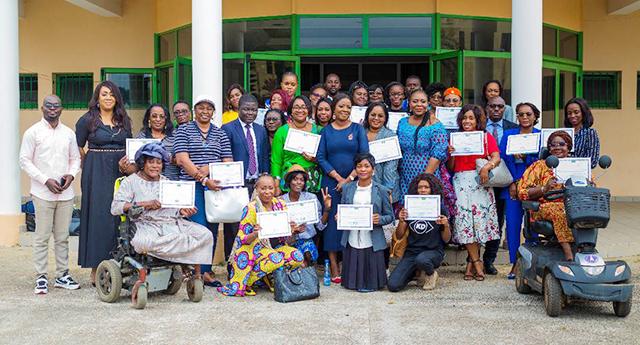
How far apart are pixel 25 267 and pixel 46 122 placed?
2177 millimetres

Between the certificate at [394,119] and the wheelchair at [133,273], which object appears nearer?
the wheelchair at [133,273]

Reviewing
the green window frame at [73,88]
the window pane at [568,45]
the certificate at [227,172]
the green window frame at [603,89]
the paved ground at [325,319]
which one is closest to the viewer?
the paved ground at [325,319]

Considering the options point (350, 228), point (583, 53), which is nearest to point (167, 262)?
point (350, 228)

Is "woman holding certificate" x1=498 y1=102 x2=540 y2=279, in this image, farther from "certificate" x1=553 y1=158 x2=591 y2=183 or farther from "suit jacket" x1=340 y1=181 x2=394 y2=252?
"suit jacket" x1=340 y1=181 x2=394 y2=252

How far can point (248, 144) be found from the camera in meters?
7.10

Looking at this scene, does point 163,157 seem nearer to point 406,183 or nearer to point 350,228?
point 350,228

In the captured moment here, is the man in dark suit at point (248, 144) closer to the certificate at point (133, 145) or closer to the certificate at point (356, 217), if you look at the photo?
the certificate at point (133, 145)

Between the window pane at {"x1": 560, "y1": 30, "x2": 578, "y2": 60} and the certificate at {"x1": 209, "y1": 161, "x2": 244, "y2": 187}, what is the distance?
330 inches

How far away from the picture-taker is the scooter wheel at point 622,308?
5.58m

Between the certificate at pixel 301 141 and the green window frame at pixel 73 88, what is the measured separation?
7.96m

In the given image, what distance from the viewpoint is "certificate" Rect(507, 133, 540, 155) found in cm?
686

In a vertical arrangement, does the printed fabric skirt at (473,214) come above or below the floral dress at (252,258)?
above

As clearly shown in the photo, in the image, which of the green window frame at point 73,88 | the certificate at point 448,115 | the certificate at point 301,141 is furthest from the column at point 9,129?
the certificate at point 448,115

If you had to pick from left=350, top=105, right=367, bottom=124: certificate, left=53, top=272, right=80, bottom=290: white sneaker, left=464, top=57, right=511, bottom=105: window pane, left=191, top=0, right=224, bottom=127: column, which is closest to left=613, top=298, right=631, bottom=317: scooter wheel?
left=350, top=105, right=367, bottom=124: certificate
